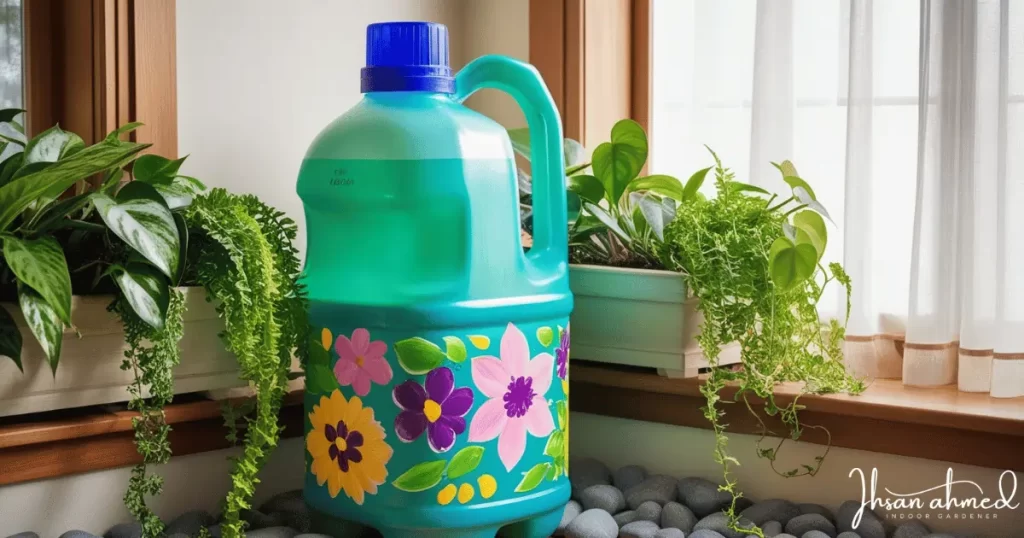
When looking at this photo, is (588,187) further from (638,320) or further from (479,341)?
(479,341)

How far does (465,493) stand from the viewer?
995 mm

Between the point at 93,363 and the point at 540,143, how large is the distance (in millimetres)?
511

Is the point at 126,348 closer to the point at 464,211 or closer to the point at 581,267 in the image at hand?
the point at 464,211

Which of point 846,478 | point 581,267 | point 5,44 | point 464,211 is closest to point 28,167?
point 5,44

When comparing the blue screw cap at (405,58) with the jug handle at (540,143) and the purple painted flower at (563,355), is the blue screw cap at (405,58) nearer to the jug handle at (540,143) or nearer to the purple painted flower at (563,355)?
the jug handle at (540,143)

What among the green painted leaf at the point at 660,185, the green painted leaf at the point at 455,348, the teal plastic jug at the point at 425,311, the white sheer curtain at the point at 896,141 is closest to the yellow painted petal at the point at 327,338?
the teal plastic jug at the point at 425,311

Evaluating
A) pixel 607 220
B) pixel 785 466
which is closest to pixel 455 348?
pixel 607 220

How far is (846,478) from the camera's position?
1.15m

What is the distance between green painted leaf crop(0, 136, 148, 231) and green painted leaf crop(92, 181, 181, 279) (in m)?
0.04

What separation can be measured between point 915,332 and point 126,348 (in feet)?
3.03

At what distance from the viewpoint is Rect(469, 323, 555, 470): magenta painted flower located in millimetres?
991

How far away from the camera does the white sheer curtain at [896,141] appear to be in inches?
45.9

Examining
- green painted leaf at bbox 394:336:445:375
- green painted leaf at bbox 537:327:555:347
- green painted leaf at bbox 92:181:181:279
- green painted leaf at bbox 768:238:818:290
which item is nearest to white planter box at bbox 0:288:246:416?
→ green painted leaf at bbox 92:181:181:279

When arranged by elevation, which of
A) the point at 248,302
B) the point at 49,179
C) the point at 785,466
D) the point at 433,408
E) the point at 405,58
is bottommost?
the point at 785,466
